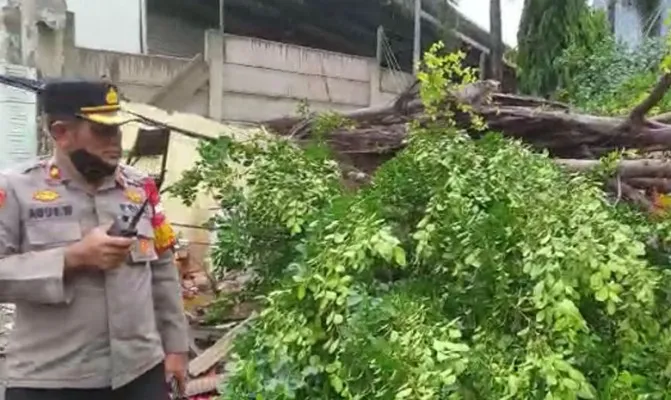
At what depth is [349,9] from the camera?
56.6 ft

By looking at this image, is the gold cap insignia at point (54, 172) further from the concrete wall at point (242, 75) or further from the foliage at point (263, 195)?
the concrete wall at point (242, 75)

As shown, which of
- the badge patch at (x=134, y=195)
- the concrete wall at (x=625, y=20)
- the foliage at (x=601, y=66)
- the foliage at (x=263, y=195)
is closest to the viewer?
the badge patch at (x=134, y=195)

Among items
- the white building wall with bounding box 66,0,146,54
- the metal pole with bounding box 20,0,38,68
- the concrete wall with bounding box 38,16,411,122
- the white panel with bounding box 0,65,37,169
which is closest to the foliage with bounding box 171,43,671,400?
the white panel with bounding box 0,65,37,169

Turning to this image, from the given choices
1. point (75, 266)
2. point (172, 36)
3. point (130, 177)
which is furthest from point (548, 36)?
point (75, 266)

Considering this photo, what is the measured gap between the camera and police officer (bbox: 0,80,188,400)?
2.54 metres

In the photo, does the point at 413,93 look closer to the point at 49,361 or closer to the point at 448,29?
the point at 49,361

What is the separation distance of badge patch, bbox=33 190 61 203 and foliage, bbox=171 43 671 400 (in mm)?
806

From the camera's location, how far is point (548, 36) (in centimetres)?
1401

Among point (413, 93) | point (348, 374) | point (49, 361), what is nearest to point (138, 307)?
point (49, 361)

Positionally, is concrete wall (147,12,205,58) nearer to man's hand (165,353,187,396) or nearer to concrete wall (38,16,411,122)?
concrete wall (38,16,411,122)

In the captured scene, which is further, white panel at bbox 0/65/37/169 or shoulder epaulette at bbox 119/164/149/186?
white panel at bbox 0/65/37/169

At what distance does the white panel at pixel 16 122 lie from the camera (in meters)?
7.15

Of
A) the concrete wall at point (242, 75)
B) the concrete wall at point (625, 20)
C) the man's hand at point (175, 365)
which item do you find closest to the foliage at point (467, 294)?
the man's hand at point (175, 365)

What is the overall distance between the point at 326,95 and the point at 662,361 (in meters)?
9.25
